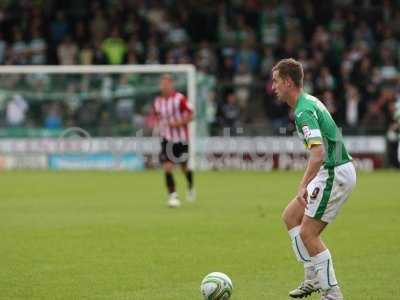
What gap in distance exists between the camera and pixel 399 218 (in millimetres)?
16109

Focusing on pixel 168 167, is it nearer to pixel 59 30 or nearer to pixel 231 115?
pixel 231 115

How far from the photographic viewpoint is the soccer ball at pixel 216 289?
865cm

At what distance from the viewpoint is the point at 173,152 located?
64.0 feet

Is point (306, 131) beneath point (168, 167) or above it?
above

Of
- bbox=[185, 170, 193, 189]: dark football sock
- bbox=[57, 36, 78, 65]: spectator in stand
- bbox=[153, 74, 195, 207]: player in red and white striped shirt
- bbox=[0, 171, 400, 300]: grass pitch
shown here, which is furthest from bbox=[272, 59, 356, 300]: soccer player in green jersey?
bbox=[57, 36, 78, 65]: spectator in stand

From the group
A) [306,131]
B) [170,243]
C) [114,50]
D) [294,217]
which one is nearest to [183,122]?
[170,243]

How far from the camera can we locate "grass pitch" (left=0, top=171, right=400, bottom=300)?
972 cm

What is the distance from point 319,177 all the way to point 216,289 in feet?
4.10

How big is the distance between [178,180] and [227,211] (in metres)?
8.42

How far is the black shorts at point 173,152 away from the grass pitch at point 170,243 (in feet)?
2.74

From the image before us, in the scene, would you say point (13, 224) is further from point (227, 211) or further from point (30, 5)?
point (30, 5)

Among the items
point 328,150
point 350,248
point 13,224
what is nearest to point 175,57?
point 13,224

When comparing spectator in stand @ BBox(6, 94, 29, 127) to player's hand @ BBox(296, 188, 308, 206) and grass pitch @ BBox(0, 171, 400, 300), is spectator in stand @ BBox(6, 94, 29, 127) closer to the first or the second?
grass pitch @ BBox(0, 171, 400, 300)

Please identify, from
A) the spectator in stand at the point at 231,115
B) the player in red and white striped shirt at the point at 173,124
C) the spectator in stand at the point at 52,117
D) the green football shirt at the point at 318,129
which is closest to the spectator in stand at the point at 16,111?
the spectator in stand at the point at 52,117
